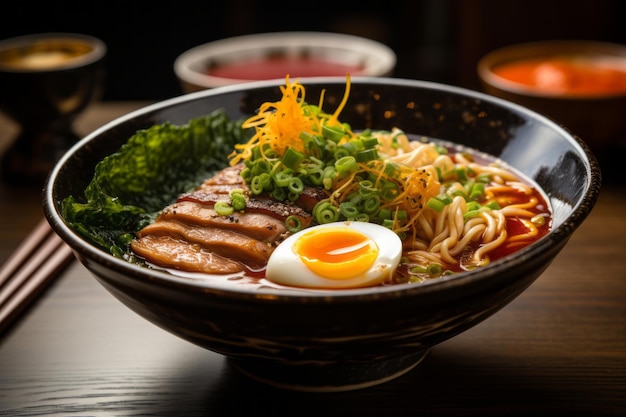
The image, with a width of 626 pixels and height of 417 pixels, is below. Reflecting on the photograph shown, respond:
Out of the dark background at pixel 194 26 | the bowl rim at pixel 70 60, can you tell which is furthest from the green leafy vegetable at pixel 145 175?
the dark background at pixel 194 26

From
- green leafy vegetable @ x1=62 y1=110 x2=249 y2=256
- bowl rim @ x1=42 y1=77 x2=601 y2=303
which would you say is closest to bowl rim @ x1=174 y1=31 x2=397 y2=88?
green leafy vegetable @ x1=62 y1=110 x2=249 y2=256

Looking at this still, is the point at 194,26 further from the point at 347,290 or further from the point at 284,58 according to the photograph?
the point at 347,290

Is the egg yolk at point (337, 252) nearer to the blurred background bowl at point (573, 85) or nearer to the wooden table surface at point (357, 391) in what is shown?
the wooden table surface at point (357, 391)

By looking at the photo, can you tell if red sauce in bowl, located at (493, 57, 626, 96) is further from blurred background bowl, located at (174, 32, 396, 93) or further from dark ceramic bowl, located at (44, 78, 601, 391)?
dark ceramic bowl, located at (44, 78, 601, 391)

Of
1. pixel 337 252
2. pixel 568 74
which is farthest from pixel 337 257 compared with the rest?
pixel 568 74

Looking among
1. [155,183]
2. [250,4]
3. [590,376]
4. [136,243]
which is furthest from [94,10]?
[590,376]

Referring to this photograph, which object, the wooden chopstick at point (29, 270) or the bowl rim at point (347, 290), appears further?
the wooden chopstick at point (29, 270)
